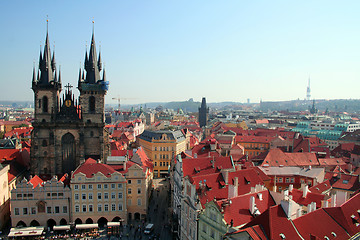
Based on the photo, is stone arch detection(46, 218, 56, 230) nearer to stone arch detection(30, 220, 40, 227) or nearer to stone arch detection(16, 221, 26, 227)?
stone arch detection(30, 220, 40, 227)

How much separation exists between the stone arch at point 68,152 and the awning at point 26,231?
21218 mm

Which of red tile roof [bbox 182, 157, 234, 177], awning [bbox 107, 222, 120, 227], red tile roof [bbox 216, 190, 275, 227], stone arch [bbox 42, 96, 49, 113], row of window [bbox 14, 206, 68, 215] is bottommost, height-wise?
awning [bbox 107, 222, 120, 227]

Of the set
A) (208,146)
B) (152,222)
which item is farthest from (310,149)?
(152,222)

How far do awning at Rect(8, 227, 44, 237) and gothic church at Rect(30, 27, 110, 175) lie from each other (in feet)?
65.8

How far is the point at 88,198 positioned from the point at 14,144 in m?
51.0

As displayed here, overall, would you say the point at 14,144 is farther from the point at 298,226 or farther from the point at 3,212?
the point at 298,226

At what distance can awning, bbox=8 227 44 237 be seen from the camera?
60606 mm

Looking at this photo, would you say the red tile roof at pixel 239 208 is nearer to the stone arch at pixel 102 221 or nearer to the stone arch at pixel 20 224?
the stone arch at pixel 102 221

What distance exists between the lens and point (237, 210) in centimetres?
4281

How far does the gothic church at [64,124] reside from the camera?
81250 mm

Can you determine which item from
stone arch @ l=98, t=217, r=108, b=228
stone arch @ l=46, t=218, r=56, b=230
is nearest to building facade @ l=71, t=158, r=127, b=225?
stone arch @ l=98, t=217, r=108, b=228

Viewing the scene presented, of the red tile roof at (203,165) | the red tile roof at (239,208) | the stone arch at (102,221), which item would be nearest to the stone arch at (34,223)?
the stone arch at (102,221)

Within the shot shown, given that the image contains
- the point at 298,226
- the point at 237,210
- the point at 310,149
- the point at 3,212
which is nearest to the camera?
the point at 298,226

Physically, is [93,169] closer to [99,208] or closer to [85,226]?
[99,208]
